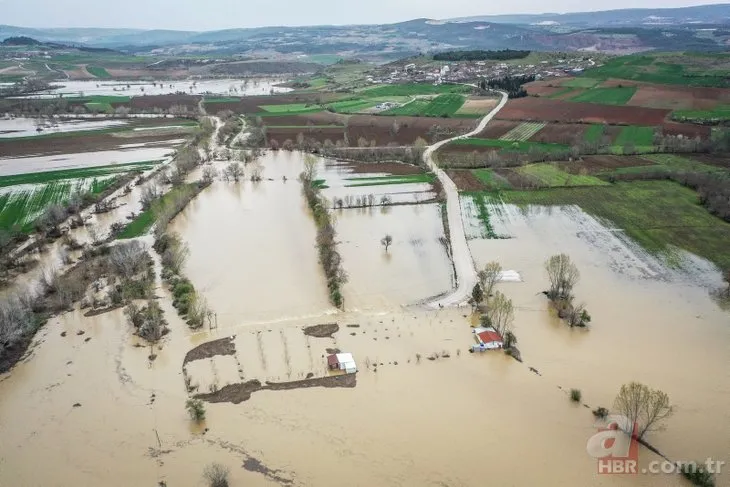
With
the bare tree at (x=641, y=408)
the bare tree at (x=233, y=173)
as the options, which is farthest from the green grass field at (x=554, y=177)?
the bare tree at (x=641, y=408)

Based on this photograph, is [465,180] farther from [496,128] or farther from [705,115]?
[705,115]

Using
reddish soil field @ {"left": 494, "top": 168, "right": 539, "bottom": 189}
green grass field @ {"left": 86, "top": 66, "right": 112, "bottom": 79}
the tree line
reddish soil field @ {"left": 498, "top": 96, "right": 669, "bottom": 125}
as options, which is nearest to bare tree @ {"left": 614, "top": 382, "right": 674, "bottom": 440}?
reddish soil field @ {"left": 494, "top": 168, "right": 539, "bottom": 189}

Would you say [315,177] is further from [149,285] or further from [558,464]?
[558,464]

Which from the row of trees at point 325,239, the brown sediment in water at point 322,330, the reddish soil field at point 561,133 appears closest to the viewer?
the brown sediment in water at point 322,330

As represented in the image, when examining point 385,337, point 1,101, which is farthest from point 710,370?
point 1,101

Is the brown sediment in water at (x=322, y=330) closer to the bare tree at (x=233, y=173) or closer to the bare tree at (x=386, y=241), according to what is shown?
the bare tree at (x=386, y=241)
